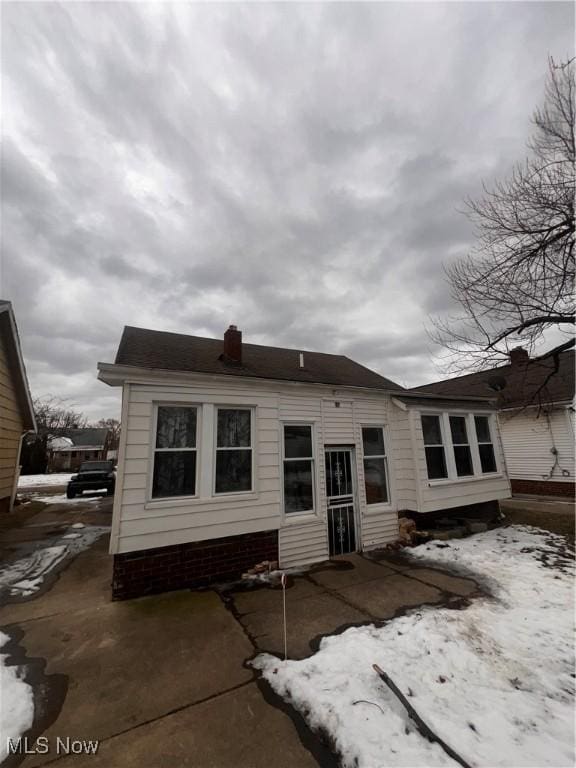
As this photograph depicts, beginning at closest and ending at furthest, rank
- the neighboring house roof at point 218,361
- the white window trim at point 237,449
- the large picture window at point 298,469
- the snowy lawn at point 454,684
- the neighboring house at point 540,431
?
the snowy lawn at point 454,684
the white window trim at point 237,449
the neighboring house roof at point 218,361
the large picture window at point 298,469
the neighboring house at point 540,431

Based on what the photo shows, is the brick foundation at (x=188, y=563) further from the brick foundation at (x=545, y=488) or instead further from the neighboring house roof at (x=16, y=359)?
the brick foundation at (x=545, y=488)

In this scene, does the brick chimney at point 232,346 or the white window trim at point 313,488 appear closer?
the white window trim at point 313,488

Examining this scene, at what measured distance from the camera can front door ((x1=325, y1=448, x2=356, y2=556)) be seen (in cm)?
716

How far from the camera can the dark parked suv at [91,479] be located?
54.1 feet

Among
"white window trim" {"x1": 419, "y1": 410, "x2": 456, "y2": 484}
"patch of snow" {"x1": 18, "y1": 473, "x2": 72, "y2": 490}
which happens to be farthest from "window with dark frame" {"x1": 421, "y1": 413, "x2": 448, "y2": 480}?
"patch of snow" {"x1": 18, "y1": 473, "x2": 72, "y2": 490}

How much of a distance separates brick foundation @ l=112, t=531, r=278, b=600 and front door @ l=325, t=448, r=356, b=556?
1.65 metres

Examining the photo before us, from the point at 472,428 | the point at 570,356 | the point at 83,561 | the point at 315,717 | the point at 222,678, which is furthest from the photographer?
the point at 570,356

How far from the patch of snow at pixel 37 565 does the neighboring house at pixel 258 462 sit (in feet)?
6.93

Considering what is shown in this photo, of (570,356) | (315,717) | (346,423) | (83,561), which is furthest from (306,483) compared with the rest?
(570,356)

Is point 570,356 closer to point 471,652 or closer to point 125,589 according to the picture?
point 471,652

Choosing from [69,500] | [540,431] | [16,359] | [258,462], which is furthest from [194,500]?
[540,431]

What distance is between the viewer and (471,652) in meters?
3.53

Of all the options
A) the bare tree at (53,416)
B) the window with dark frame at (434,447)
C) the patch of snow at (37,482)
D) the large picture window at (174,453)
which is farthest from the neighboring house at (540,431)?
the bare tree at (53,416)

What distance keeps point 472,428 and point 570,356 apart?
11.0 m
